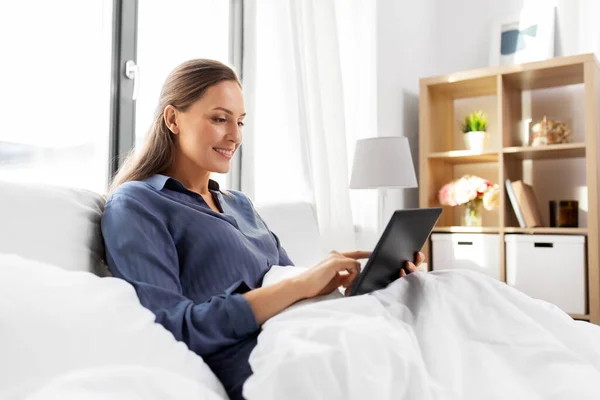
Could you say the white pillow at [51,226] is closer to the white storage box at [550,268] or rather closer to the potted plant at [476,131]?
the white storage box at [550,268]

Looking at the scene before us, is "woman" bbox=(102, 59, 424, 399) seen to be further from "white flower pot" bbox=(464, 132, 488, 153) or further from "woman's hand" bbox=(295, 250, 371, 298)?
"white flower pot" bbox=(464, 132, 488, 153)

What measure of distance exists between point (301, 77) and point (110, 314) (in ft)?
5.89

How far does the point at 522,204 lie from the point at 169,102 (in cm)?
222

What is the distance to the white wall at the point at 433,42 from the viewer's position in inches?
128

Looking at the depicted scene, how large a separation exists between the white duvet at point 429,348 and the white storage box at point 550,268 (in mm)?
1997

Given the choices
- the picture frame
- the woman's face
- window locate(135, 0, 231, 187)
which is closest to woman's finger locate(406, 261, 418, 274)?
the woman's face

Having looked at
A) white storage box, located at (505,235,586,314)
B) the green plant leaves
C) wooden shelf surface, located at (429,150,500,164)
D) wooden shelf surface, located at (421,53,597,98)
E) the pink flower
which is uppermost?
wooden shelf surface, located at (421,53,597,98)

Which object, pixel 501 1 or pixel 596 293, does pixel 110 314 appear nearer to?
pixel 596 293

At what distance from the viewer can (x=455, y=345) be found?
903 mm

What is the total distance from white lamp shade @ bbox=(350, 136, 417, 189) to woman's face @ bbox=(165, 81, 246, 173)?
1.28 metres

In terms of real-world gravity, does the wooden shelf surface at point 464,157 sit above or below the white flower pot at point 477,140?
below

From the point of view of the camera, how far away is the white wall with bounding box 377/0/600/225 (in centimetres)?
324

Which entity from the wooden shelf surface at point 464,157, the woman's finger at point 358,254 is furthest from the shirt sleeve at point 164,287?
the wooden shelf surface at point 464,157

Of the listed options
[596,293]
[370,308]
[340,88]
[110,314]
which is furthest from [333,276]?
[596,293]
